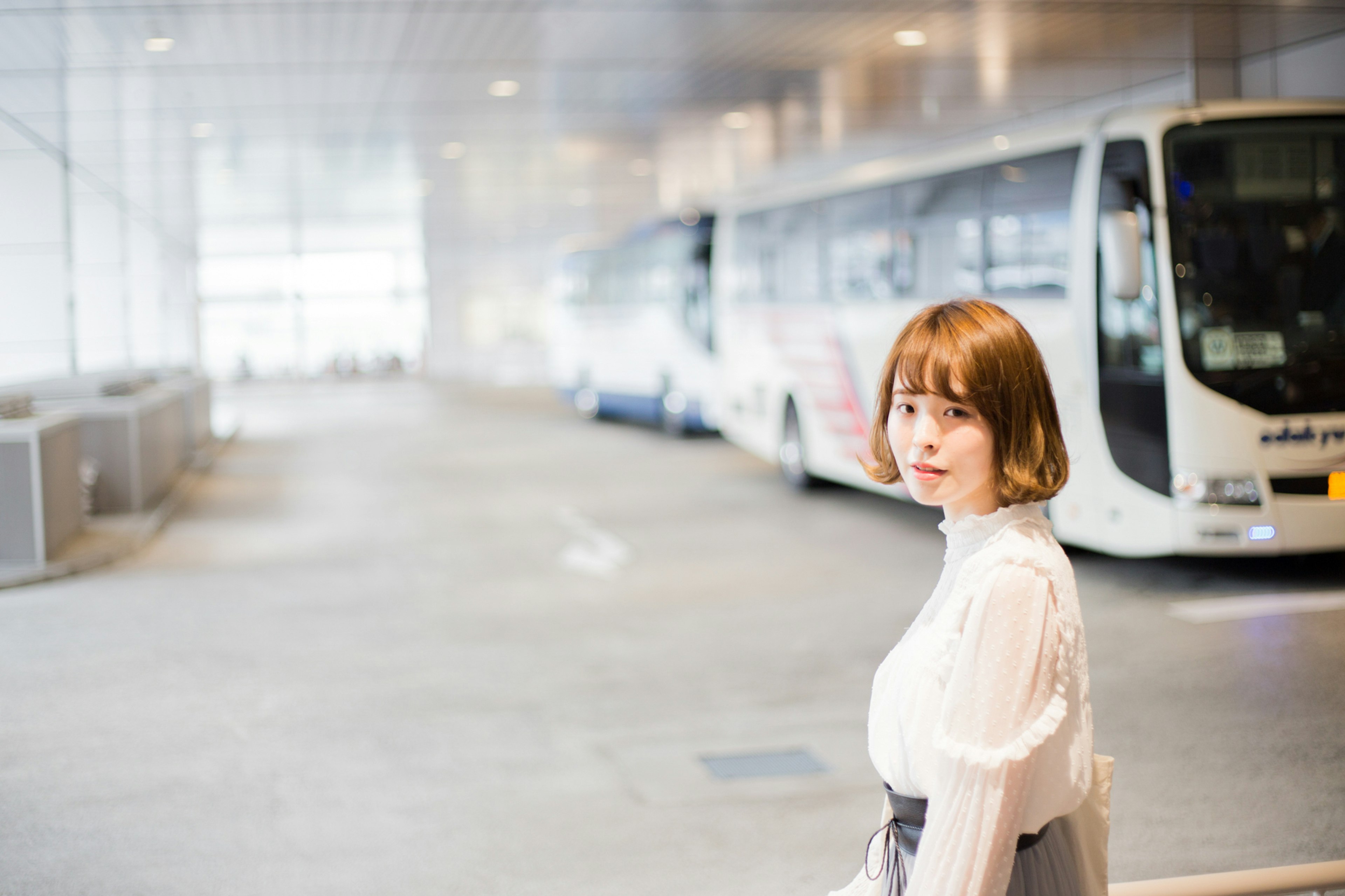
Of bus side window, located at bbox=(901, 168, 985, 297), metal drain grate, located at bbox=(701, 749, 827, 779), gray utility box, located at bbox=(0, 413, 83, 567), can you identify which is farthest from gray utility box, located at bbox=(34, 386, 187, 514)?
metal drain grate, located at bbox=(701, 749, 827, 779)

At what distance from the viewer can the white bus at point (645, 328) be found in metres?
20.5

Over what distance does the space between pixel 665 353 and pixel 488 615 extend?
13945 mm

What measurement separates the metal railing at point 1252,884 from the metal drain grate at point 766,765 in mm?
2192

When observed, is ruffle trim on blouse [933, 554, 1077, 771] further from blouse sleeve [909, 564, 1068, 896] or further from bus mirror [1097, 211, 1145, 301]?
bus mirror [1097, 211, 1145, 301]

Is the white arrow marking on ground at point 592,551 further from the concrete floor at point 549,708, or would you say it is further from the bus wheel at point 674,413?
the bus wheel at point 674,413

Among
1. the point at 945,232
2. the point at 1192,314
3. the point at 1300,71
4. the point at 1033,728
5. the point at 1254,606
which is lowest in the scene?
the point at 1254,606

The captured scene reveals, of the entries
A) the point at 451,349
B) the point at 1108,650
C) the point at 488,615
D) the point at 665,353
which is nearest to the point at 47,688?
the point at 488,615

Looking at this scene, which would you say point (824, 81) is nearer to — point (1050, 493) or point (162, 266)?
point (1050, 493)

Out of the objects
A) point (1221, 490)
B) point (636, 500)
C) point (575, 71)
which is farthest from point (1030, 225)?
point (575, 71)

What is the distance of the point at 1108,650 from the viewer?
710 cm

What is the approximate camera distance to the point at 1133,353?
8.57 meters

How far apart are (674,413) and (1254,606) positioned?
565 inches

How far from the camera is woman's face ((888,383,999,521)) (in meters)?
1.95

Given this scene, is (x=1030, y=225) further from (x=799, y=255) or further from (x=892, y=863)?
(x=892, y=863)
